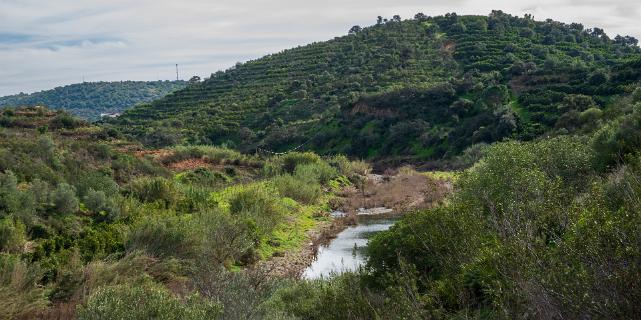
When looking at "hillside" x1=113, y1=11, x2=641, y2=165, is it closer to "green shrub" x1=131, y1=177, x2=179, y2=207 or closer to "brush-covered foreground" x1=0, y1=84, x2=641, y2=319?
"brush-covered foreground" x1=0, y1=84, x2=641, y2=319

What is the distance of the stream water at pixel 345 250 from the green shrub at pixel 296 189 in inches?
204

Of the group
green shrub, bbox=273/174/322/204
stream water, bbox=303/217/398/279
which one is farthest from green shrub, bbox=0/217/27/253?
green shrub, bbox=273/174/322/204

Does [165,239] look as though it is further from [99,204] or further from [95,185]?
[95,185]

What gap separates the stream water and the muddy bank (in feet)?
1.40

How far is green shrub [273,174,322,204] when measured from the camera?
42844mm

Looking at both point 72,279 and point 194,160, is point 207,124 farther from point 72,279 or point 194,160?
point 72,279

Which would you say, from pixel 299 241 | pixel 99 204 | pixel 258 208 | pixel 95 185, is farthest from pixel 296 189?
pixel 99 204

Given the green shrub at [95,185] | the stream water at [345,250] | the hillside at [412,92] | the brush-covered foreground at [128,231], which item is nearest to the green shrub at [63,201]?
the brush-covered foreground at [128,231]

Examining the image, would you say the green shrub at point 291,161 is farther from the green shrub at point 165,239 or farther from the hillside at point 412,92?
the green shrub at point 165,239

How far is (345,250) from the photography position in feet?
100

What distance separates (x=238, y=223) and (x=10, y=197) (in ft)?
30.1

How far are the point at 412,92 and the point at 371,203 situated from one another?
110 feet

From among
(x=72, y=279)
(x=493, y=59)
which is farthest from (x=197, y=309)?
(x=493, y=59)

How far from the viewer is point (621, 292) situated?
5.75m
